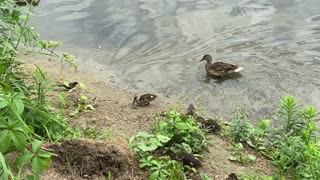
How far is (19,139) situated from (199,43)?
6015mm

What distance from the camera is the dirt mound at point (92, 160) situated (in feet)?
13.7

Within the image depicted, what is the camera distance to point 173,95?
701 cm

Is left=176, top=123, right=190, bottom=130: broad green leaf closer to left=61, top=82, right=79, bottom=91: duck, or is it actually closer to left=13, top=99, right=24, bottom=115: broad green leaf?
left=13, top=99, right=24, bottom=115: broad green leaf

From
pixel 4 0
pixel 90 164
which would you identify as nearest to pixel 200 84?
pixel 90 164

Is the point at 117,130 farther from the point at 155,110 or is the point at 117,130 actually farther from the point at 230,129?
the point at 230,129

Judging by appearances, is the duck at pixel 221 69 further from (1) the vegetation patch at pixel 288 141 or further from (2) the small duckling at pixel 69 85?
(2) the small duckling at pixel 69 85

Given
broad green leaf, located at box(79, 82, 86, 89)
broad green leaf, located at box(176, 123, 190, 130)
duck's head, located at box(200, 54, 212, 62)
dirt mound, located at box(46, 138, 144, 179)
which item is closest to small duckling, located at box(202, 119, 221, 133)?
broad green leaf, located at box(176, 123, 190, 130)

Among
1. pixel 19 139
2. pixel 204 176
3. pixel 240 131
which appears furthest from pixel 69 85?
pixel 19 139

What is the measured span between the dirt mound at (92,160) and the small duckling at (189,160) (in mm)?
449

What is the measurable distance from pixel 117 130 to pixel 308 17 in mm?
5193

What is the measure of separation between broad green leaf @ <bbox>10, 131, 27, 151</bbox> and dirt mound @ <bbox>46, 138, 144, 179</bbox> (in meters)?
1.27

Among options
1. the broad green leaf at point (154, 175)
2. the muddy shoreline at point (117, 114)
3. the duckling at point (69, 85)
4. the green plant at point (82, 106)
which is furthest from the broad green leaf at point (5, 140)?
the duckling at point (69, 85)

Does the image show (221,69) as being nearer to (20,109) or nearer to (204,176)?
(204,176)

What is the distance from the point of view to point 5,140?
2840 millimetres
